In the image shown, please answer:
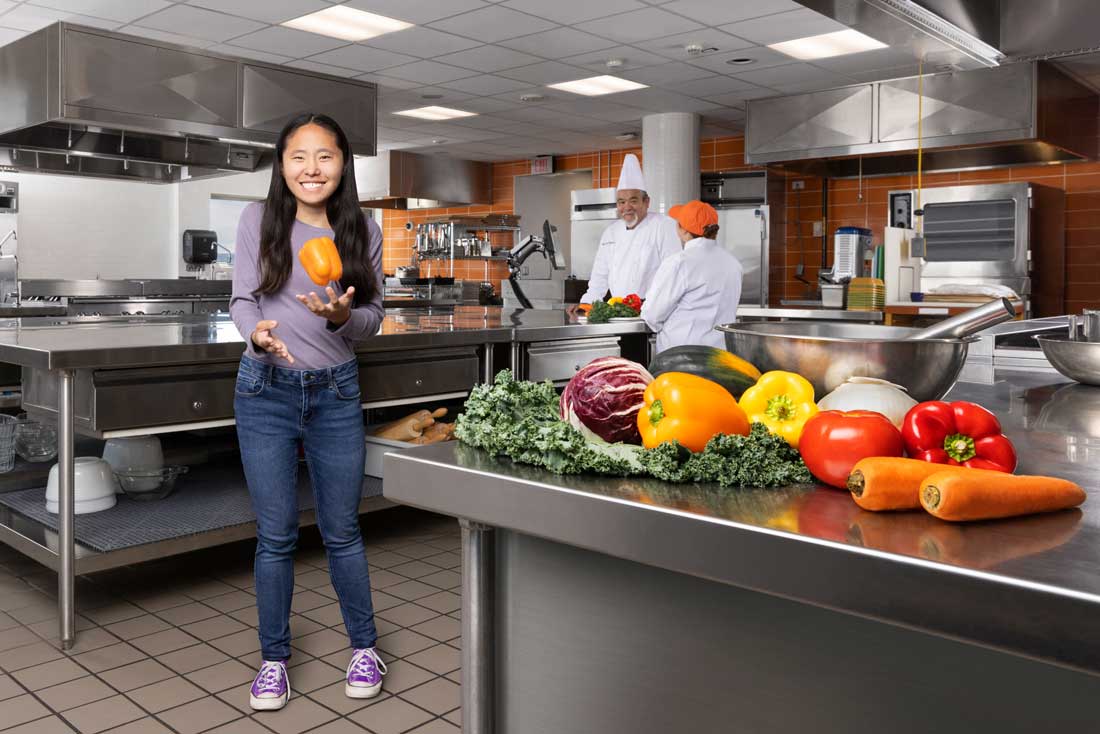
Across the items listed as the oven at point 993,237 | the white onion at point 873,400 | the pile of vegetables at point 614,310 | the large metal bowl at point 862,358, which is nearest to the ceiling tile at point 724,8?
the pile of vegetables at point 614,310

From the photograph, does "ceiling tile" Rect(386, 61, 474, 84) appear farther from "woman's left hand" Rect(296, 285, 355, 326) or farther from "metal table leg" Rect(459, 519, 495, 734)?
"metal table leg" Rect(459, 519, 495, 734)

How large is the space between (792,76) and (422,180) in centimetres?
518

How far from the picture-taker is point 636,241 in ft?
18.8

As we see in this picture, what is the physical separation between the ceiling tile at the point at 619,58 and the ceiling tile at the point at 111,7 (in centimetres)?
264

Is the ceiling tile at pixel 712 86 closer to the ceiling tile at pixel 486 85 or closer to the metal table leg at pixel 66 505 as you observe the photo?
the ceiling tile at pixel 486 85

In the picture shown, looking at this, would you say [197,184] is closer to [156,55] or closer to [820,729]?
[156,55]

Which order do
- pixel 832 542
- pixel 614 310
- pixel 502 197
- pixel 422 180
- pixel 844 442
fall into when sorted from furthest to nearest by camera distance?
pixel 502 197, pixel 422 180, pixel 614 310, pixel 844 442, pixel 832 542

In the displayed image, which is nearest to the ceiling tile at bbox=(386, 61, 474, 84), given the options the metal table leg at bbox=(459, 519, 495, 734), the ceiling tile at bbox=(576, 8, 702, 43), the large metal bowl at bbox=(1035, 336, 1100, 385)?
the ceiling tile at bbox=(576, 8, 702, 43)

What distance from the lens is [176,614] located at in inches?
120

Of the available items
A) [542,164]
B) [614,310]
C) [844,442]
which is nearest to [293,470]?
[844,442]

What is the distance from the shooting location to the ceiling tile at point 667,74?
21.8 ft

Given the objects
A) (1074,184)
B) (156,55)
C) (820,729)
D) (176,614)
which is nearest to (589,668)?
(820,729)

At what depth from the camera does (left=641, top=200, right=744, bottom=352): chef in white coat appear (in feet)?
14.7

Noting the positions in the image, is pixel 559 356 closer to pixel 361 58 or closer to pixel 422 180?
pixel 361 58
